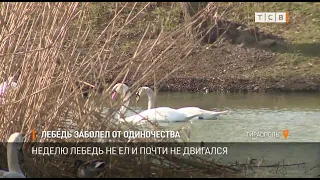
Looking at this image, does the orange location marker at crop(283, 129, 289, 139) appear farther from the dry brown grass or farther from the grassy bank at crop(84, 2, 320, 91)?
the grassy bank at crop(84, 2, 320, 91)

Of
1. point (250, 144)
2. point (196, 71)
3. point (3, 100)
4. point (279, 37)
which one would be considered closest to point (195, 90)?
point (196, 71)

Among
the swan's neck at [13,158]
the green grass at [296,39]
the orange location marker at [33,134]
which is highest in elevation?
the green grass at [296,39]

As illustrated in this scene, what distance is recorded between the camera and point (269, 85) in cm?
1105

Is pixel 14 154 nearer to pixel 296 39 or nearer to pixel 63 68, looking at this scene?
pixel 63 68

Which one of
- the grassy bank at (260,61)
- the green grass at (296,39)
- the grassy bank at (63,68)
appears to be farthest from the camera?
the green grass at (296,39)

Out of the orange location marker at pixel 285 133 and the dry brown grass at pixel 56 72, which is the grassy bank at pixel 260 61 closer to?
the orange location marker at pixel 285 133

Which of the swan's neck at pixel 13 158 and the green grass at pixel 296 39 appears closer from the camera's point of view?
the swan's neck at pixel 13 158

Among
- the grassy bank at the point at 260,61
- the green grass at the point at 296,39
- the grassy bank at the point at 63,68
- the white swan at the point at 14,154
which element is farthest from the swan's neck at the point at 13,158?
the green grass at the point at 296,39

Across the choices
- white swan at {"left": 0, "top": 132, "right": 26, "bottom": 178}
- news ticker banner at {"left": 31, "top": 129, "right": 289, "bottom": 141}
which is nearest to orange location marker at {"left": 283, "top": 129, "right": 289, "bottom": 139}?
news ticker banner at {"left": 31, "top": 129, "right": 289, "bottom": 141}

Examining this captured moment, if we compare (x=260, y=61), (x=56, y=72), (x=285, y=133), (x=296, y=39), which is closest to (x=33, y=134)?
(x=56, y=72)

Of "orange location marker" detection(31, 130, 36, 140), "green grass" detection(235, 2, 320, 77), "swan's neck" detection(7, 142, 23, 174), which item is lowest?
"swan's neck" detection(7, 142, 23, 174)

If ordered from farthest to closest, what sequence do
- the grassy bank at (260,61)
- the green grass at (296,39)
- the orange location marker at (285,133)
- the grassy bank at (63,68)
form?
the green grass at (296,39) < the grassy bank at (260,61) < the orange location marker at (285,133) < the grassy bank at (63,68)

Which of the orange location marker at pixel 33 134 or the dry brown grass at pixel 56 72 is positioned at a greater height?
the dry brown grass at pixel 56 72

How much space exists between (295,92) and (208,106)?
205cm
